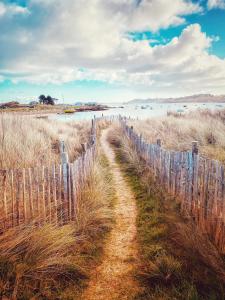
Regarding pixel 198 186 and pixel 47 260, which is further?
pixel 198 186

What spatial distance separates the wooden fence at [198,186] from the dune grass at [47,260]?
1.74 meters

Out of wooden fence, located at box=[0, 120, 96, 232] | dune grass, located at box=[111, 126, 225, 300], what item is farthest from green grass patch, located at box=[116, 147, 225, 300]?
wooden fence, located at box=[0, 120, 96, 232]

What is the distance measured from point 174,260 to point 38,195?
2312mm

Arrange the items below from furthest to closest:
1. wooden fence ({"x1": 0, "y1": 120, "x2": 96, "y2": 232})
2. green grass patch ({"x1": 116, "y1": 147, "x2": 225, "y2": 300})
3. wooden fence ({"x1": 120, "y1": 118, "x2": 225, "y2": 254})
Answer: wooden fence ({"x1": 0, "y1": 120, "x2": 96, "y2": 232}) < wooden fence ({"x1": 120, "y1": 118, "x2": 225, "y2": 254}) < green grass patch ({"x1": 116, "y1": 147, "x2": 225, "y2": 300})

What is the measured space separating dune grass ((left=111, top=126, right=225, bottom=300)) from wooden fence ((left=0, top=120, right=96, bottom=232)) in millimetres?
1458

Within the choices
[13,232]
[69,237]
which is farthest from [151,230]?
[13,232]

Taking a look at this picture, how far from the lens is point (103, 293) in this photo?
318 cm

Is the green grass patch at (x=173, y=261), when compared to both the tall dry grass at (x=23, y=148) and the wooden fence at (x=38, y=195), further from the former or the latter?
the tall dry grass at (x=23, y=148)

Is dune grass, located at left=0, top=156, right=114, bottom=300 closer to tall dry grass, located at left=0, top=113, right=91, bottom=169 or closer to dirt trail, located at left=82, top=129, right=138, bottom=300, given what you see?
dirt trail, located at left=82, top=129, right=138, bottom=300

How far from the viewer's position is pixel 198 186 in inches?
181

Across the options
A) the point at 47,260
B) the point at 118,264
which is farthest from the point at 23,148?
the point at 118,264

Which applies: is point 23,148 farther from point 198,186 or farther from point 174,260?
point 174,260

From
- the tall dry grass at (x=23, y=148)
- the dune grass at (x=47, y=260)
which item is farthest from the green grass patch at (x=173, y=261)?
the tall dry grass at (x=23, y=148)

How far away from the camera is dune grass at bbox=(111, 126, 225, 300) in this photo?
9.84 ft
